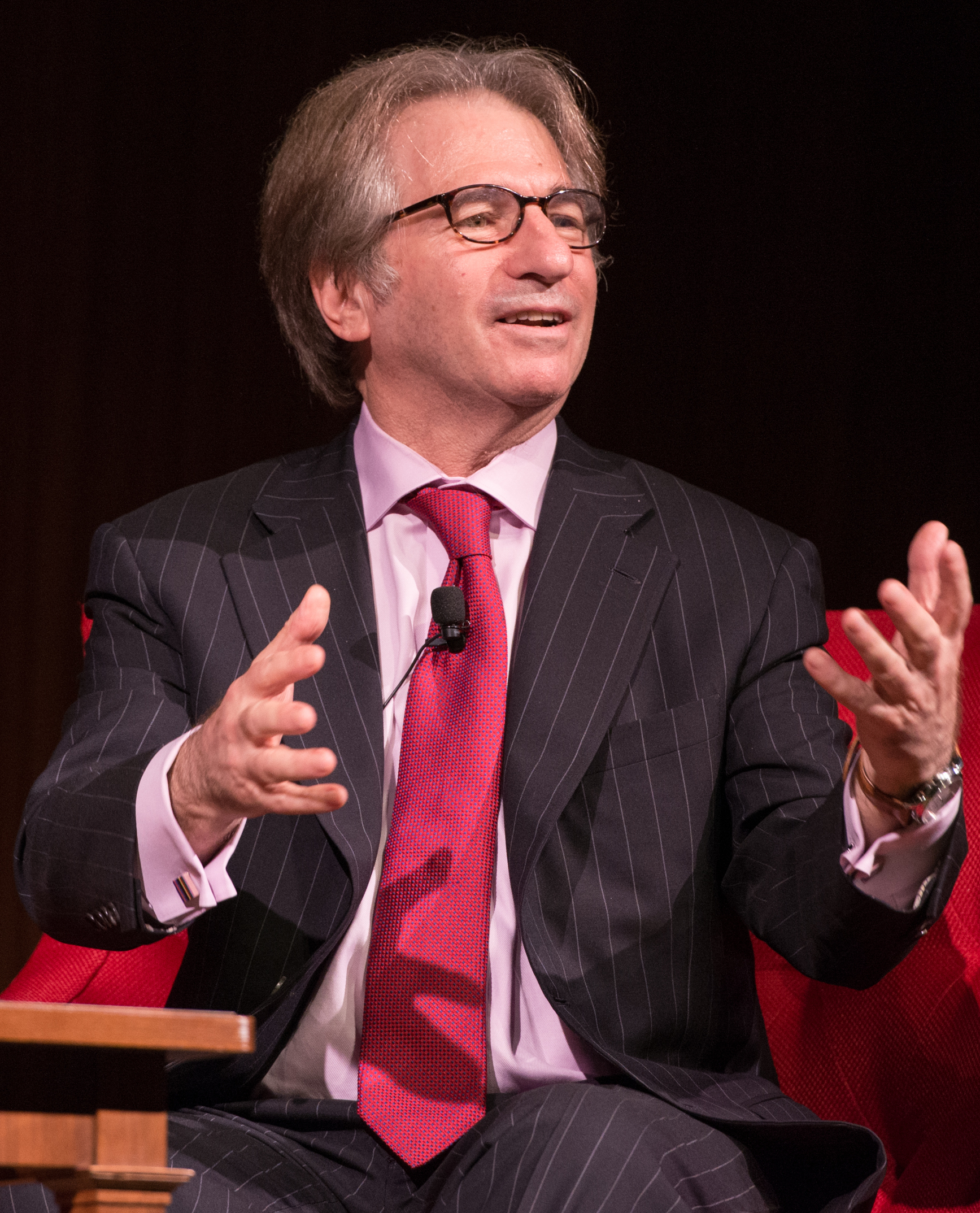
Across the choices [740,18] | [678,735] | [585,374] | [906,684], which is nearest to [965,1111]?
[678,735]

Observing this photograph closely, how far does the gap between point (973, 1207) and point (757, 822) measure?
467 millimetres

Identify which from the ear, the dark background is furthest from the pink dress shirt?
the dark background

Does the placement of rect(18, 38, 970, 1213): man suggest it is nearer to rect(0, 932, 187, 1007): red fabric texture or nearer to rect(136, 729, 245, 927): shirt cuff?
rect(136, 729, 245, 927): shirt cuff

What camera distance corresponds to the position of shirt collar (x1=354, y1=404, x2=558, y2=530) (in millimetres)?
1668

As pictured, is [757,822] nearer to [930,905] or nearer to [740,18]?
[930,905]

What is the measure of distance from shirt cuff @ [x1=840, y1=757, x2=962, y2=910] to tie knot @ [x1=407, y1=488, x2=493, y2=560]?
0.53 meters

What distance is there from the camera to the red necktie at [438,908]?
132 cm

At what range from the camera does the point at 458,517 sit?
1595 mm

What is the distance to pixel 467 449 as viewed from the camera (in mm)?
1765

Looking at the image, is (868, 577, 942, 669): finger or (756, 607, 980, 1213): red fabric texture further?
(756, 607, 980, 1213): red fabric texture

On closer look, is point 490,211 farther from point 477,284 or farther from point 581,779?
point 581,779

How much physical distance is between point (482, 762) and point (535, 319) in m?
0.57

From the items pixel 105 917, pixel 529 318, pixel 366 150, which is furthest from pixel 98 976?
pixel 366 150

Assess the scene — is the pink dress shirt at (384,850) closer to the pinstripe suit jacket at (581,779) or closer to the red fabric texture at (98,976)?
the pinstripe suit jacket at (581,779)
